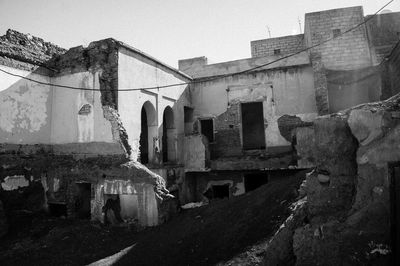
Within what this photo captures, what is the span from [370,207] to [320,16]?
13.7 m

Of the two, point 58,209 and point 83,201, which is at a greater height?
point 83,201

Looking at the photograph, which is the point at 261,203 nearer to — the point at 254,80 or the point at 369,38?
the point at 254,80

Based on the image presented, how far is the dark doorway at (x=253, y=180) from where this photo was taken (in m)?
13.5

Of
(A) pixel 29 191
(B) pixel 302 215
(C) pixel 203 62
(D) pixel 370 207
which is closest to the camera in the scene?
(D) pixel 370 207

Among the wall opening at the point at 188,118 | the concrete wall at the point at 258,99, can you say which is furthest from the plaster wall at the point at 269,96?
the wall opening at the point at 188,118

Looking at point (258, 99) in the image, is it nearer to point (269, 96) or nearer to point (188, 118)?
point (269, 96)

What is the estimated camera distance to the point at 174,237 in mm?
7184

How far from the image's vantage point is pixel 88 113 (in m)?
9.95

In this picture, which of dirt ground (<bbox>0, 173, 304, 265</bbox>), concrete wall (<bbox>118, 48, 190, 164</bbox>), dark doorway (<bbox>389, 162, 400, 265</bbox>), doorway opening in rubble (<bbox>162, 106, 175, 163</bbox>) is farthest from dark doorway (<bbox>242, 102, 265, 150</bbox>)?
dark doorway (<bbox>389, 162, 400, 265</bbox>)

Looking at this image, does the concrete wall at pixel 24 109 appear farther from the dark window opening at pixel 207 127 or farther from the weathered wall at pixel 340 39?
the weathered wall at pixel 340 39

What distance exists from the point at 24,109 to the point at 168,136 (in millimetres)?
5806

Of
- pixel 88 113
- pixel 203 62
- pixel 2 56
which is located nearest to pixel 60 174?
pixel 88 113

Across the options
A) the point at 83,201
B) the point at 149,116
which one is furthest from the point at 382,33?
the point at 83,201

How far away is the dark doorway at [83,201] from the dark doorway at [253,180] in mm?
7006
